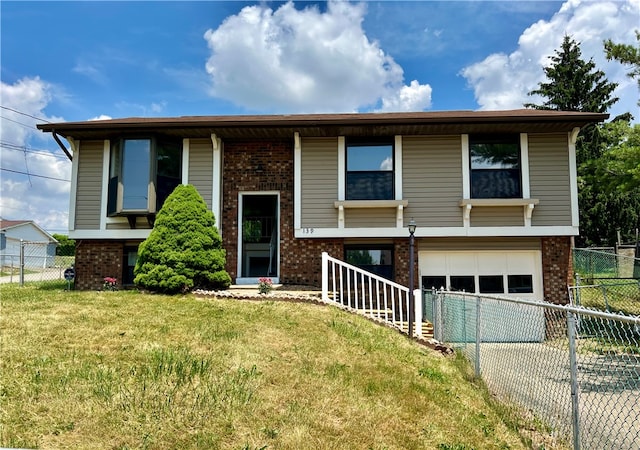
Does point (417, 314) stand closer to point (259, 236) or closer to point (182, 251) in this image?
point (182, 251)

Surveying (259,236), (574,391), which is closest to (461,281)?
(259,236)

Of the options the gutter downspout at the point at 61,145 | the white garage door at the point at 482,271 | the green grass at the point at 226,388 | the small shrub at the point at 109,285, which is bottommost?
the green grass at the point at 226,388

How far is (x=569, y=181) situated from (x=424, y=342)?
6015mm

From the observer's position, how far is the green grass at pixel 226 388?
124 inches

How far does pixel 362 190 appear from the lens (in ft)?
34.0

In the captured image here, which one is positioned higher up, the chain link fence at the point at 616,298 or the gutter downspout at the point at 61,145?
the gutter downspout at the point at 61,145

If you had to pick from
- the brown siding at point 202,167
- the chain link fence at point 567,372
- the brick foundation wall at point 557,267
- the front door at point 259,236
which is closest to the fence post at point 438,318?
the chain link fence at point 567,372

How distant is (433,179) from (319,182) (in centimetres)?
290

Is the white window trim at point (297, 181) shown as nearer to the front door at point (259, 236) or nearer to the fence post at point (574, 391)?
the front door at point (259, 236)

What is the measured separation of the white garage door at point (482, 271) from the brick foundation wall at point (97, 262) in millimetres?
7933

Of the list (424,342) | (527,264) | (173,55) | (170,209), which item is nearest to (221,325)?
(424,342)

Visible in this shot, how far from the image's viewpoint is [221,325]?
19.5 ft

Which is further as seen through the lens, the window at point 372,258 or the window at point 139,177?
the window at point 372,258

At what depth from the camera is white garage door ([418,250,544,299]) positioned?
10172 mm
